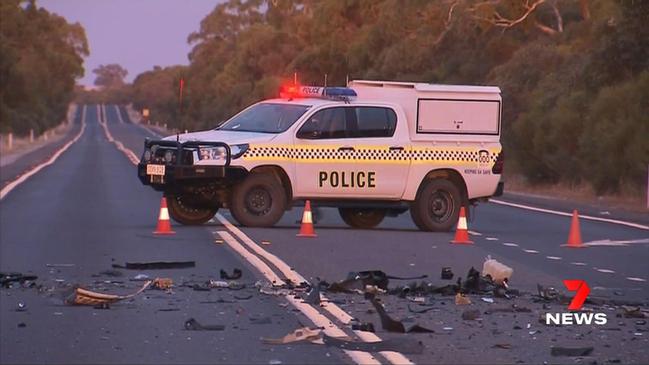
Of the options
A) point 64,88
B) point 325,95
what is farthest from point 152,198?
point 64,88

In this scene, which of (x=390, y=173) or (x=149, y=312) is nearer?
(x=149, y=312)

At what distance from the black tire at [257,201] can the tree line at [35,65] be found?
232 feet

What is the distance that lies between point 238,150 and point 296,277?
269 inches

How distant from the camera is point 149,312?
11.8 m

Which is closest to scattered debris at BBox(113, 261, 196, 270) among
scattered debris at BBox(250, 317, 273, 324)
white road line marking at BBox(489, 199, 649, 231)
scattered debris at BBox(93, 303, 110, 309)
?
scattered debris at BBox(93, 303, 110, 309)

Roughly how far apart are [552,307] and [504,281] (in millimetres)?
1438

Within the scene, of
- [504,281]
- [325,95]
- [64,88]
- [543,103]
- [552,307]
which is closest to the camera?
[552,307]

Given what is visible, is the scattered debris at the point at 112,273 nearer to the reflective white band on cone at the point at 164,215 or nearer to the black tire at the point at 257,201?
the reflective white band on cone at the point at 164,215

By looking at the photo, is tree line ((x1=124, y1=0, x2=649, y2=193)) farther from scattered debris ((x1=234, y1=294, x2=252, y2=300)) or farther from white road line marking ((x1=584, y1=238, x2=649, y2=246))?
scattered debris ((x1=234, y1=294, x2=252, y2=300))

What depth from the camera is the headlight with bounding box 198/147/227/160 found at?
20.9m

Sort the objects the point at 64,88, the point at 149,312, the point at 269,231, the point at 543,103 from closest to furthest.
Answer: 1. the point at 149,312
2. the point at 269,231
3. the point at 543,103
4. the point at 64,88

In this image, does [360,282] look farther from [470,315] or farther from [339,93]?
[339,93]

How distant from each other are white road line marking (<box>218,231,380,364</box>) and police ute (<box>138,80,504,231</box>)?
1.89 meters

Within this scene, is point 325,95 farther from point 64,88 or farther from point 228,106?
point 64,88
